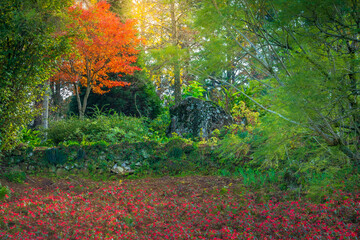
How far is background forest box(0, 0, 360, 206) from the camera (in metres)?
3.35

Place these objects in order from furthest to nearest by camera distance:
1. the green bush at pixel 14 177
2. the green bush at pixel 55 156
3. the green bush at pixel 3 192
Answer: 1. the green bush at pixel 55 156
2. the green bush at pixel 14 177
3. the green bush at pixel 3 192

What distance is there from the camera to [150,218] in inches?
143

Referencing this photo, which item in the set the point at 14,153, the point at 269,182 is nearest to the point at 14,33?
the point at 14,153

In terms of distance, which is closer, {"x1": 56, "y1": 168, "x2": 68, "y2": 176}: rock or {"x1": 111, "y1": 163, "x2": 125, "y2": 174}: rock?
{"x1": 56, "y1": 168, "x2": 68, "y2": 176}: rock

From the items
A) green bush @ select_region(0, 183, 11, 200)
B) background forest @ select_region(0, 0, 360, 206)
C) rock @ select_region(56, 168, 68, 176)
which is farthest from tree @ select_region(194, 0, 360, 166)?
rock @ select_region(56, 168, 68, 176)

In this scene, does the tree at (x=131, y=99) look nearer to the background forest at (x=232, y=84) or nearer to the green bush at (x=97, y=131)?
the background forest at (x=232, y=84)

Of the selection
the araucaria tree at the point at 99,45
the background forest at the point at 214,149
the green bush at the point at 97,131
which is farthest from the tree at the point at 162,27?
the background forest at the point at 214,149

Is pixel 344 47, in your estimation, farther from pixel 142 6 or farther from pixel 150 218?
pixel 142 6

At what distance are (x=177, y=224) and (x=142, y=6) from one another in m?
10.7

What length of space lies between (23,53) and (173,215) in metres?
3.99

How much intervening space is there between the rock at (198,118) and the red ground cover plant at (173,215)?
3837 millimetres

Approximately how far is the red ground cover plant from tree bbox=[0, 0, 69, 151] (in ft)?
4.77

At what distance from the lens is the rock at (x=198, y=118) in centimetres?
869

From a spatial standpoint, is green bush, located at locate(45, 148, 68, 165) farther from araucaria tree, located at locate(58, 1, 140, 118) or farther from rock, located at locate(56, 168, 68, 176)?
araucaria tree, located at locate(58, 1, 140, 118)
